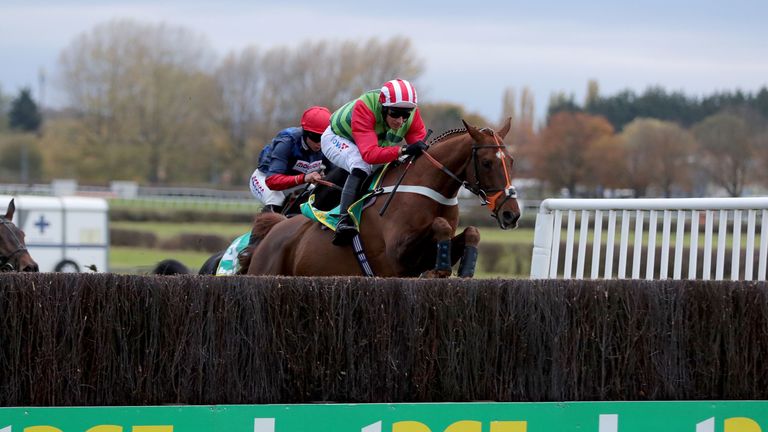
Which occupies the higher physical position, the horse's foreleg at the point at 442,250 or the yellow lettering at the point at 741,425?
the horse's foreleg at the point at 442,250

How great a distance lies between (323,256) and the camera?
795 cm

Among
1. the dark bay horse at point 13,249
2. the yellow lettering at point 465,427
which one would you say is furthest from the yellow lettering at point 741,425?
the dark bay horse at point 13,249

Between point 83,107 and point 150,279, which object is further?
point 83,107

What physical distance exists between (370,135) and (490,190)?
3.21ft

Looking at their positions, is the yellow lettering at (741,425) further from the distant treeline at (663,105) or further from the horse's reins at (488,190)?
the distant treeline at (663,105)

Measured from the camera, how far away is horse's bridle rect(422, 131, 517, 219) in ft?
23.4

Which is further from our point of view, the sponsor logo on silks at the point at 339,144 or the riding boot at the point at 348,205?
A: the sponsor logo on silks at the point at 339,144

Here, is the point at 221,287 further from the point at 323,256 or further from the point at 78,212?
the point at 78,212

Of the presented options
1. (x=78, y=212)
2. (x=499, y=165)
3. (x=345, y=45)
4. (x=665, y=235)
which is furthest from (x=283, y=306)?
(x=345, y=45)

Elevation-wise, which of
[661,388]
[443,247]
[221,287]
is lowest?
[661,388]

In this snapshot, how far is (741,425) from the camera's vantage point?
5.23m

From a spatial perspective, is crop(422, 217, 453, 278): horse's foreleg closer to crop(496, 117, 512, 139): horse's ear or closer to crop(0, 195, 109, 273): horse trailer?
crop(496, 117, 512, 139): horse's ear

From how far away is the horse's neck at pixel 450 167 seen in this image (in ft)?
24.5

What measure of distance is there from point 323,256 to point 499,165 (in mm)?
1481
